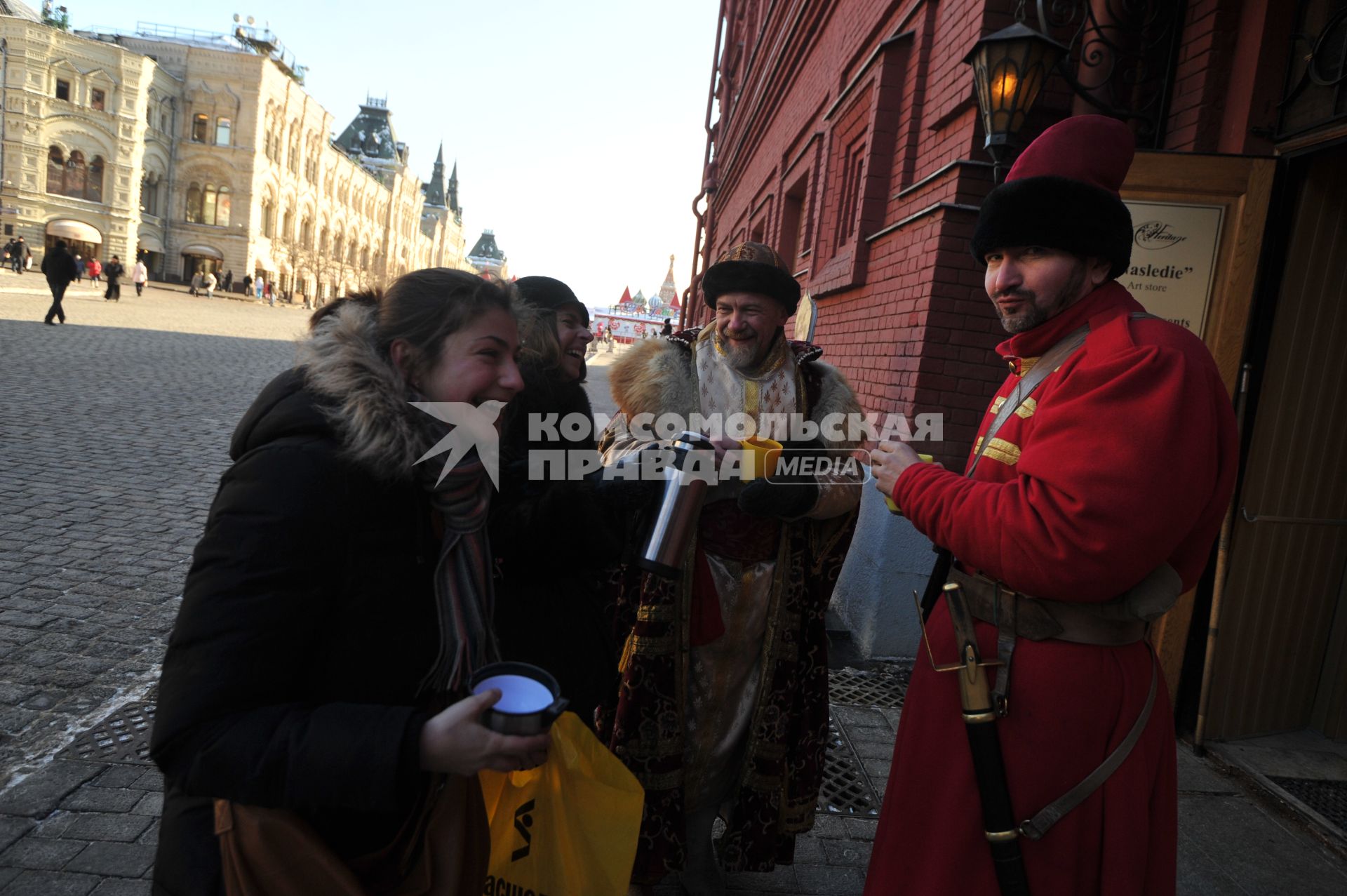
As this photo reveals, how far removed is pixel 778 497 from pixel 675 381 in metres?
0.55

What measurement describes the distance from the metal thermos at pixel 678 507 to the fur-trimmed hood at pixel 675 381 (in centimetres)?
60

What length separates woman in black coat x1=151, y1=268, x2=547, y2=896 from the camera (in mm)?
1296

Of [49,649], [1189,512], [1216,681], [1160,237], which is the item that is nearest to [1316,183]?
[1160,237]

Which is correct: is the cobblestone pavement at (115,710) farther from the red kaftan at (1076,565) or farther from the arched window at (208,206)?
the arched window at (208,206)

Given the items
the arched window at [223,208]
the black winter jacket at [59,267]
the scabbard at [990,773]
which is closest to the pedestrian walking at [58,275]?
the black winter jacket at [59,267]

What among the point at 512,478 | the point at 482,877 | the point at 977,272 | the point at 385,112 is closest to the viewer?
the point at 482,877

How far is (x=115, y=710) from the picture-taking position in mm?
3309

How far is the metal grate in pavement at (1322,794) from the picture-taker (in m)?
3.28

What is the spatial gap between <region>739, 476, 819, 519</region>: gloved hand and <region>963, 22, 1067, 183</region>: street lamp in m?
2.49

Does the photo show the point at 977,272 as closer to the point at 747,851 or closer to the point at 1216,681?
the point at 1216,681

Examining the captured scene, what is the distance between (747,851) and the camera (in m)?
2.65

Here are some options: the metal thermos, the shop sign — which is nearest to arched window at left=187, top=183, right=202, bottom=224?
the shop sign

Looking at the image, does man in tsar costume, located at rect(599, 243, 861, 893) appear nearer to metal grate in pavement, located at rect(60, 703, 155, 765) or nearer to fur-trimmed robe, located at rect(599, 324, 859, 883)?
fur-trimmed robe, located at rect(599, 324, 859, 883)

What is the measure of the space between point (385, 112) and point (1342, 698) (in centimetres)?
10457
